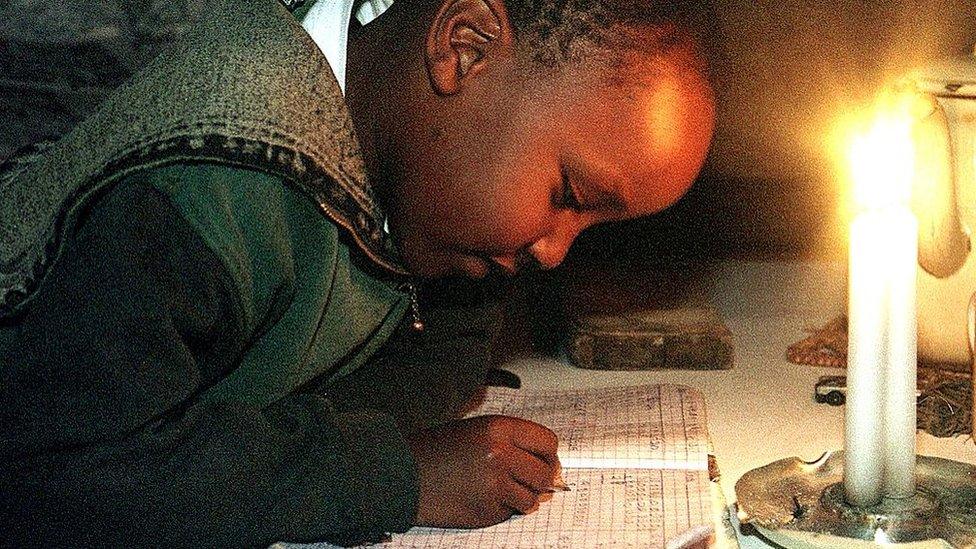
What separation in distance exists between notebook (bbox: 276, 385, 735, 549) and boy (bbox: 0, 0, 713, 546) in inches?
0.9

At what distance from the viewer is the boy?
30.3 inches

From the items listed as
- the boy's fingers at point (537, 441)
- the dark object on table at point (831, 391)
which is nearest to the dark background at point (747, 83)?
the dark object on table at point (831, 391)

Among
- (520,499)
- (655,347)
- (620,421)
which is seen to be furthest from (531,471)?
(655,347)

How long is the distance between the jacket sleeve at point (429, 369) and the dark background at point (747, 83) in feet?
1.52

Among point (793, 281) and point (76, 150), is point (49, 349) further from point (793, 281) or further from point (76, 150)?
Answer: point (793, 281)

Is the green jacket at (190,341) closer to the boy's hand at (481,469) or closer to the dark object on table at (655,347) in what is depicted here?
the boy's hand at (481,469)

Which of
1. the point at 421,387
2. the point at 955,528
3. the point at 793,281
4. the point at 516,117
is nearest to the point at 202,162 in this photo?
the point at 516,117

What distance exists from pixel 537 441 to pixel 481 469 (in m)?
0.07

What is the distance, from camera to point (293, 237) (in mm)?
887

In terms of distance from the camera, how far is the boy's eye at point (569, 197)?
2.97ft

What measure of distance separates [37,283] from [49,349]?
0.12m

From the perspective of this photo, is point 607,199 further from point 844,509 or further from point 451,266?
point 844,509

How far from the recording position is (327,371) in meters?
1.02

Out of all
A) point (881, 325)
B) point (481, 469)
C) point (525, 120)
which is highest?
point (525, 120)
